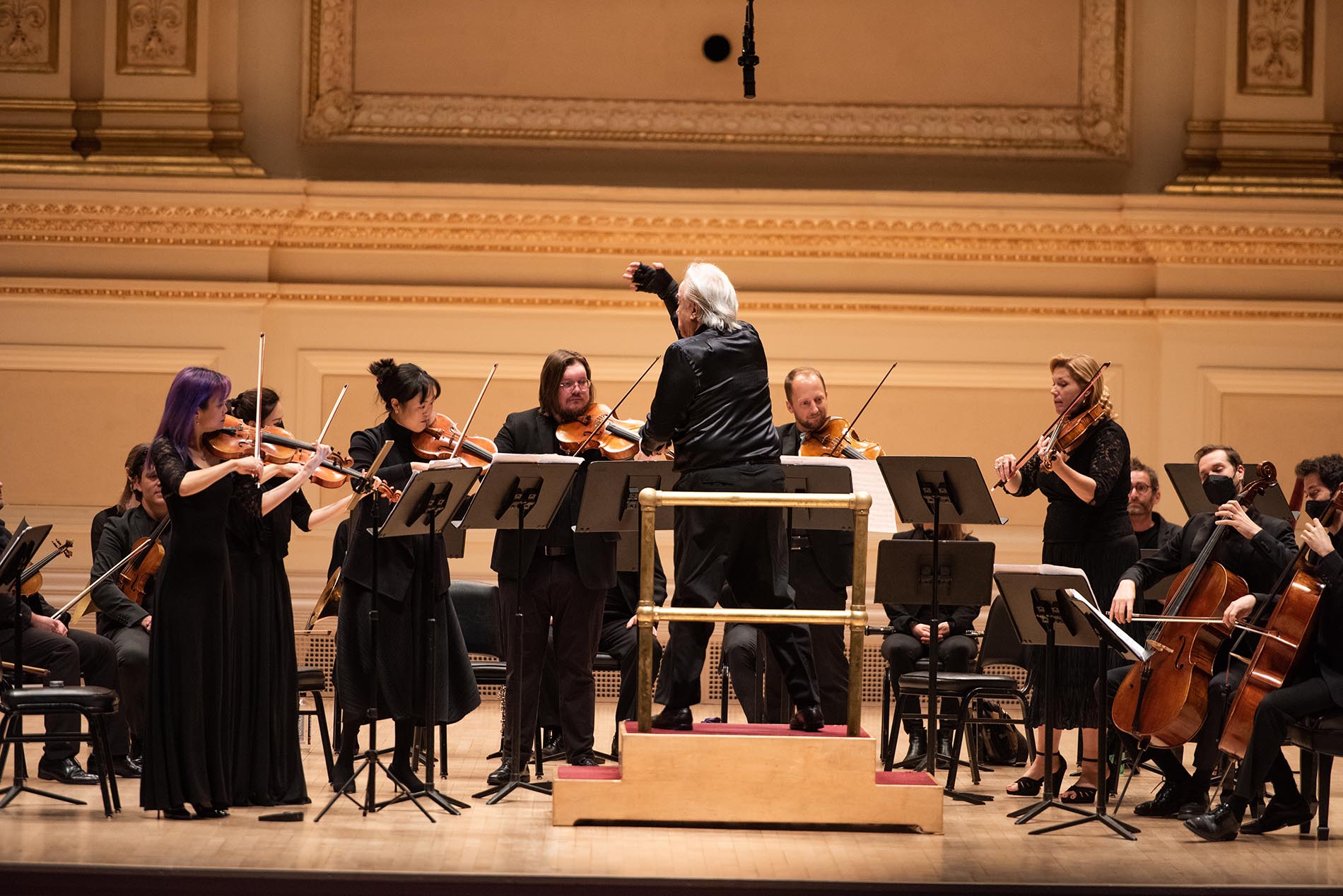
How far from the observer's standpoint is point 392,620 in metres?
4.90

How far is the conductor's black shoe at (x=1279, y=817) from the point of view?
15.4ft

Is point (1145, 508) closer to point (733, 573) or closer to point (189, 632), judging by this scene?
point (733, 573)

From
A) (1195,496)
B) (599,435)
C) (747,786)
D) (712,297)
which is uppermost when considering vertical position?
(712,297)

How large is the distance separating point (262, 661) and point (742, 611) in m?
1.45

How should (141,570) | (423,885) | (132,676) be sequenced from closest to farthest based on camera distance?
(423,885) < (132,676) < (141,570)

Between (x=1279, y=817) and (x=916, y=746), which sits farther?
(x=916, y=746)

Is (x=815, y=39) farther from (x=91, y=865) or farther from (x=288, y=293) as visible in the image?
(x=91, y=865)

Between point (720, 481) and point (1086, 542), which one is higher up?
point (720, 481)

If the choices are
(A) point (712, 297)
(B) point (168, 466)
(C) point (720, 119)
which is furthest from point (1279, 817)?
(C) point (720, 119)

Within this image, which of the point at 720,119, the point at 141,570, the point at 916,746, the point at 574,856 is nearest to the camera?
the point at 574,856

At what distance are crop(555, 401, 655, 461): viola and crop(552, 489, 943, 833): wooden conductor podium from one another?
94 cm

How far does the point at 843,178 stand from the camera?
7824 mm

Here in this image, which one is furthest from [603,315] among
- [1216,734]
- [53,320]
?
[1216,734]

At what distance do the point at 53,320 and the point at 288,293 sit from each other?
1.11m
